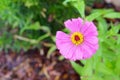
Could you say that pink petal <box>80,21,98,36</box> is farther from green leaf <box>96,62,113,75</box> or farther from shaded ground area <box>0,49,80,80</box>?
shaded ground area <box>0,49,80,80</box>

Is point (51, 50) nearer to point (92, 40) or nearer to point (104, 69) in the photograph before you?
point (104, 69)

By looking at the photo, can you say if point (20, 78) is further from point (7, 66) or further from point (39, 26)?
point (39, 26)

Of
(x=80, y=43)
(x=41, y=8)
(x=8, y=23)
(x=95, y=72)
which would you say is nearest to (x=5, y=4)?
(x=41, y=8)

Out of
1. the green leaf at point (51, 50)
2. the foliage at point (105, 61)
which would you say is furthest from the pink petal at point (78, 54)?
the green leaf at point (51, 50)

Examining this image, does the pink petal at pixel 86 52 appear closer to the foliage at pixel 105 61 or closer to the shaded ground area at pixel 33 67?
the foliage at pixel 105 61

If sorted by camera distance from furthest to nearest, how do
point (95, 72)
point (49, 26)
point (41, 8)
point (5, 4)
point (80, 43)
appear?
point (49, 26), point (41, 8), point (5, 4), point (95, 72), point (80, 43)

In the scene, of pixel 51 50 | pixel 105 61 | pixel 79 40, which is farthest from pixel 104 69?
pixel 51 50
